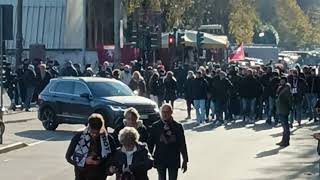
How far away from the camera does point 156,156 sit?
38.5 ft

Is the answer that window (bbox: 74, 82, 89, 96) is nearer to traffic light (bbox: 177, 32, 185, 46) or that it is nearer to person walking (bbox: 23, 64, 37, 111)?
person walking (bbox: 23, 64, 37, 111)

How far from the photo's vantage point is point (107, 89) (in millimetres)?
24344

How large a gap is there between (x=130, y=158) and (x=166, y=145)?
204 cm

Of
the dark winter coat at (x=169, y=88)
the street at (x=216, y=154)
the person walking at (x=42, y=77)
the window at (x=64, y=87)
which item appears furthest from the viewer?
the person walking at (x=42, y=77)

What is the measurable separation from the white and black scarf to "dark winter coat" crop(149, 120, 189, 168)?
1.74 m

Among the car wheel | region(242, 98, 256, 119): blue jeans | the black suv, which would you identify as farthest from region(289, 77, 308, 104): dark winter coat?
the car wheel

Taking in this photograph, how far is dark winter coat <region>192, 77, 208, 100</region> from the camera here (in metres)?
28.5

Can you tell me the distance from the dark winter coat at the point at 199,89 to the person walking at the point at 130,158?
1887 centimetres

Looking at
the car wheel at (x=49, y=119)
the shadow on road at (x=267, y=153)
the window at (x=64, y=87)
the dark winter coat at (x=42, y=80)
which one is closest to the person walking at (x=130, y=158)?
the shadow on road at (x=267, y=153)

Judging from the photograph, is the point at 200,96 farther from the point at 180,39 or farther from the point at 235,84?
the point at 180,39

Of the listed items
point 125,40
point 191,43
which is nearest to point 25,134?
point 191,43

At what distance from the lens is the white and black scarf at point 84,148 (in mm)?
9914

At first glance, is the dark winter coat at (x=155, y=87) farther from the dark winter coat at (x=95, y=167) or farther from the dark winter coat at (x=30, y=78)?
the dark winter coat at (x=95, y=167)

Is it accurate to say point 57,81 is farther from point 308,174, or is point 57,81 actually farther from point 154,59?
point 154,59
